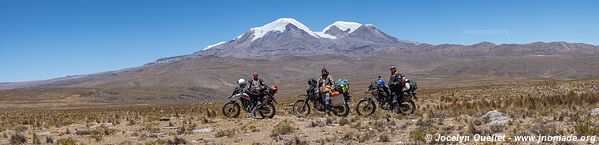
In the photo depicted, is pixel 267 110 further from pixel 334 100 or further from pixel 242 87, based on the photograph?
pixel 334 100

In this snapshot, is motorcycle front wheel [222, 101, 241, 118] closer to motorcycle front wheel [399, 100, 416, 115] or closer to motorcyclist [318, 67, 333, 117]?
motorcyclist [318, 67, 333, 117]

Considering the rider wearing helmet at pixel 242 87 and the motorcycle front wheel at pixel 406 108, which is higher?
the rider wearing helmet at pixel 242 87

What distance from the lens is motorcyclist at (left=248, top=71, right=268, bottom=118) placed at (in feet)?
68.9

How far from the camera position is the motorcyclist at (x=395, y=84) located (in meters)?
20.2

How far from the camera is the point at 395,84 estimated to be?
66.2 ft

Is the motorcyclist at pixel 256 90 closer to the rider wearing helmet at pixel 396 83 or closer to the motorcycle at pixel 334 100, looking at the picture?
the motorcycle at pixel 334 100

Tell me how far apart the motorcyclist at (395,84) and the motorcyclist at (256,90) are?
447 cm

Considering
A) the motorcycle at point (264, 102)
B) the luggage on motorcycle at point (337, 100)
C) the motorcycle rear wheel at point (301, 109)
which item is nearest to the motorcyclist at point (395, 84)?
the luggage on motorcycle at point (337, 100)

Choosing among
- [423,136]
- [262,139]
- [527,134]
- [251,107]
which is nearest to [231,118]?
[251,107]

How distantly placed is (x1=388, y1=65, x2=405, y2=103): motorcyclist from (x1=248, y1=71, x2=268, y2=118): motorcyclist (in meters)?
4.47

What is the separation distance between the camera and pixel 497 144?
12242mm

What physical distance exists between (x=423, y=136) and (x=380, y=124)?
2.93 metres

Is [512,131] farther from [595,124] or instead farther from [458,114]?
[458,114]

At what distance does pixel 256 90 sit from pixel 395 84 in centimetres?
490
